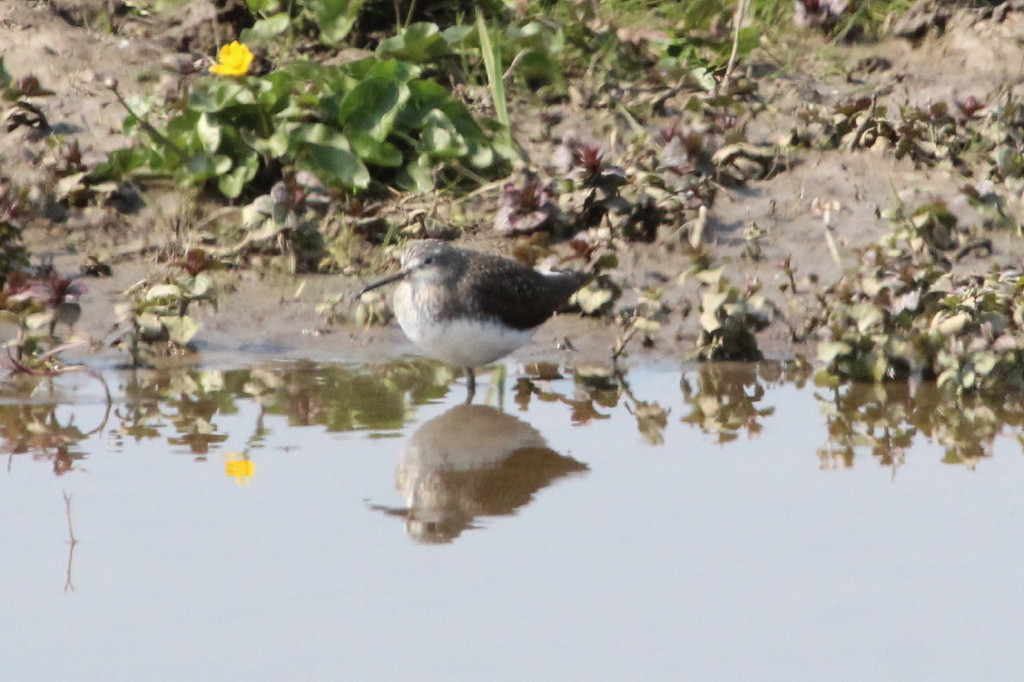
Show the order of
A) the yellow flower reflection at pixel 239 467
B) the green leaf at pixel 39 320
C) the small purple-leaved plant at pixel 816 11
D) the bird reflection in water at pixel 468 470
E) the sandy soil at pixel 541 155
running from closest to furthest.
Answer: the bird reflection in water at pixel 468 470
the yellow flower reflection at pixel 239 467
the green leaf at pixel 39 320
the sandy soil at pixel 541 155
the small purple-leaved plant at pixel 816 11

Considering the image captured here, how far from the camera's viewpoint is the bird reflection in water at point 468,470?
558 cm

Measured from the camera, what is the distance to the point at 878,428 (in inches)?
269

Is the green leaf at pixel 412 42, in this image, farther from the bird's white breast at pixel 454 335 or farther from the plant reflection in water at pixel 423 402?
the bird's white breast at pixel 454 335

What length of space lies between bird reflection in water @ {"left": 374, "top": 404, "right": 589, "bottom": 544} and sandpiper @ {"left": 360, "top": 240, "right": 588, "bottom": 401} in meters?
0.34

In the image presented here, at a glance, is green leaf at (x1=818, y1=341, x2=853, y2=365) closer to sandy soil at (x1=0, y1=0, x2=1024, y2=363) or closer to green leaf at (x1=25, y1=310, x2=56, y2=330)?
sandy soil at (x1=0, y1=0, x2=1024, y2=363)

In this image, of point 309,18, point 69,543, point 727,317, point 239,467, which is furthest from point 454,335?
point 309,18

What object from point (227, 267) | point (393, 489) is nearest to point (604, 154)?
point (227, 267)

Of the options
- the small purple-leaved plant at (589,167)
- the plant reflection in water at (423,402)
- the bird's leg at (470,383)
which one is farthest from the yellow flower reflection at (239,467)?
the small purple-leaved plant at (589,167)

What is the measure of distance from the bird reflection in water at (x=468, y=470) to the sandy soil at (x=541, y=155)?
1.50m

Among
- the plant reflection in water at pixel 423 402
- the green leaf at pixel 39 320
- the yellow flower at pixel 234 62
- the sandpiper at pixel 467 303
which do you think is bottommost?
the plant reflection in water at pixel 423 402

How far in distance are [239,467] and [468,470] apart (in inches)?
35.2

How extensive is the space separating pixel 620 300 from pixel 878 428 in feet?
7.95

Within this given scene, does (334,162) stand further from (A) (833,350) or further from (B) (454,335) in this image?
(A) (833,350)

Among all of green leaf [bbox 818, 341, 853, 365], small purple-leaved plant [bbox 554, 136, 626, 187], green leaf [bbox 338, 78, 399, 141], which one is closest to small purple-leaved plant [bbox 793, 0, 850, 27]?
small purple-leaved plant [bbox 554, 136, 626, 187]
